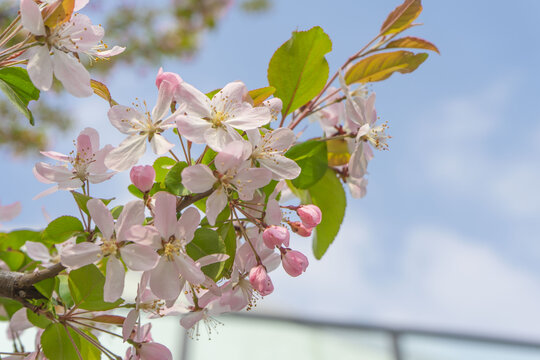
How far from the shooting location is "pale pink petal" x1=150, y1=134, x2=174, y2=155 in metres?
0.35

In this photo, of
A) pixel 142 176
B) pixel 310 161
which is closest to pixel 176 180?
pixel 142 176

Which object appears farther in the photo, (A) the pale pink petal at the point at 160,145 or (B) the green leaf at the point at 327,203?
(B) the green leaf at the point at 327,203

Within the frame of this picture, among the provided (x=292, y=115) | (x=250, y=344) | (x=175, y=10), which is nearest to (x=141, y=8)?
(x=175, y=10)

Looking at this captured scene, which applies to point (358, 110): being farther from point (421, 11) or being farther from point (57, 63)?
point (57, 63)

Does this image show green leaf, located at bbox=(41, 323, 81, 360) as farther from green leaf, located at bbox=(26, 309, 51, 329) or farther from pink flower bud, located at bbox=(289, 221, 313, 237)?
pink flower bud, located at bbox=(289, 221, 313, 237)

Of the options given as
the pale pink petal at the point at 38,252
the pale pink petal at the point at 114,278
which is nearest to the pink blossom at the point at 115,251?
the pale pink petal at the point at 114,278

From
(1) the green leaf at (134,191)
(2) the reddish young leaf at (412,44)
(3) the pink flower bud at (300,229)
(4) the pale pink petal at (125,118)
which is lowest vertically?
(3) the pink flower bud at (300,229)

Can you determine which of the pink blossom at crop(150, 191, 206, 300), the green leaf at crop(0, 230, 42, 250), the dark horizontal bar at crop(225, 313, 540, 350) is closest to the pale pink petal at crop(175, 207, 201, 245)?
the pink blossom at crop(150, 191, 206, 300)

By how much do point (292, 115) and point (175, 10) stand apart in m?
2.22

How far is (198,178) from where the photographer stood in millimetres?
332

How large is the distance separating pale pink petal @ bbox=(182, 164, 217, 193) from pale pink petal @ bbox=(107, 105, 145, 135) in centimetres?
7

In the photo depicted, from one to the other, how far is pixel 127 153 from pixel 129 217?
0.15ft

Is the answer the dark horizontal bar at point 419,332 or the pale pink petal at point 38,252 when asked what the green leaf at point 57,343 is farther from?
Answer: the dark horizontal bar at point 419,332

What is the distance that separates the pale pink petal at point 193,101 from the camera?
0.36 m
